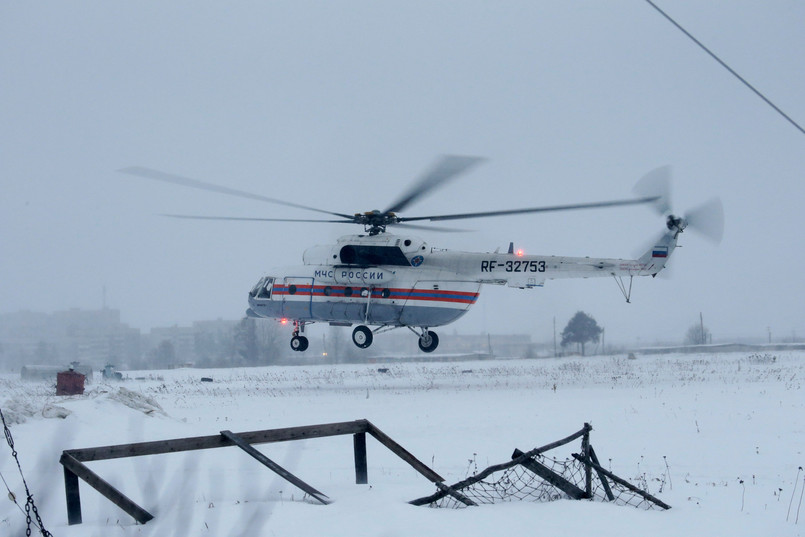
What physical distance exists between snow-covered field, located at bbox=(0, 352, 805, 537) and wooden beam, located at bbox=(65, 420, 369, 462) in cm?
67

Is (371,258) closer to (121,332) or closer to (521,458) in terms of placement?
(521,458)

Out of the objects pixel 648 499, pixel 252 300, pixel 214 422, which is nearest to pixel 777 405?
pixel 648 499

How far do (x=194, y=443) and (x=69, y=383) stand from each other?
15.5 meters

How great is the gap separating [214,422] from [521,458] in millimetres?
10303

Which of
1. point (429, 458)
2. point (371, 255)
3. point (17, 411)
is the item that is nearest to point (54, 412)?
point (17, 411)

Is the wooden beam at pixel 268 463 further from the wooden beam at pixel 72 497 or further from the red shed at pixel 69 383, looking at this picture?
the red shed at pixel 69 383

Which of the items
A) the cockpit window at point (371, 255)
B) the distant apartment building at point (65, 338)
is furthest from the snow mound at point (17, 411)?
the distant apartment building at point (65, 338)

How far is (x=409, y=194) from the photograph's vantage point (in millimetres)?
22375

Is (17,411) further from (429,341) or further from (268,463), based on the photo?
(429,341)

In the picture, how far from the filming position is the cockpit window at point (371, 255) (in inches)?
997

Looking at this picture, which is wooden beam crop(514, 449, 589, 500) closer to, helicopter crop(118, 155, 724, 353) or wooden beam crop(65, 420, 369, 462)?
wooden beam crop(65, 420, 369, 462)

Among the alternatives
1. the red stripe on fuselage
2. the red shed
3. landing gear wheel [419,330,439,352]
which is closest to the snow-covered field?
landing gear wheel [419,330,439,352]

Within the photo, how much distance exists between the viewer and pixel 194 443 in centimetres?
837

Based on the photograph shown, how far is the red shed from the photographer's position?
21.8 m
